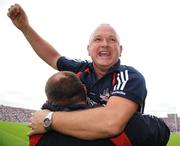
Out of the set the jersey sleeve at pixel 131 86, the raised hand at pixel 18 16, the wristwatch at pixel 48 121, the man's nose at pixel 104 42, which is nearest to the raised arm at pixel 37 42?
the raised hand at pixel 18 16

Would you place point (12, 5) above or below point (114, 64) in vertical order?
above

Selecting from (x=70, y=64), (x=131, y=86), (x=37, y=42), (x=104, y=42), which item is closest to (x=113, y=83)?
(x=131, y=86)

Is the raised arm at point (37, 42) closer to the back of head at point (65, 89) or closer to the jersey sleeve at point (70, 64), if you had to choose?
the jersey sleeve at point (70, 64)

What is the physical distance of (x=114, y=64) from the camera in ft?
11.7

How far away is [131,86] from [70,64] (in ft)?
4.29

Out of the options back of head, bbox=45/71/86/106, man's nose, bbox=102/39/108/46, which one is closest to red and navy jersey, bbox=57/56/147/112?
man's nose, bbox=102/39/108/46

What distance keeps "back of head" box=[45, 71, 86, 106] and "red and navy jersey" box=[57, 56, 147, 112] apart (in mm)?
388

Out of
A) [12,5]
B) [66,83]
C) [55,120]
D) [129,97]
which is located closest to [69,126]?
[55,120]

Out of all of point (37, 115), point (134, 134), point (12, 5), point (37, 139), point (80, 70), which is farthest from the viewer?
point (12, 5)

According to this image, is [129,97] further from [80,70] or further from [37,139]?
[80,70]

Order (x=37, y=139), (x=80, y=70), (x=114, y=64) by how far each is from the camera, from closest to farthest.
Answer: (x=37, y=139) → (x=114, y=64) → (x=80, y=70)

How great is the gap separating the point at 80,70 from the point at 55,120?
1.24 meters

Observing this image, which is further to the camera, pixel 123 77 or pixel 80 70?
pixel 80 70

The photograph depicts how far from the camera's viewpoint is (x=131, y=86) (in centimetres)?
287
